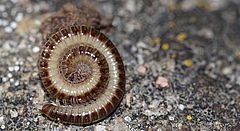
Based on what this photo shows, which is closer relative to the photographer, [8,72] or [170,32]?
[8,72]

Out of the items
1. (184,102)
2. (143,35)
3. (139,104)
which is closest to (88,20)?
(143,35)

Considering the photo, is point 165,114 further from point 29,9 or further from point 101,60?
point 29,9

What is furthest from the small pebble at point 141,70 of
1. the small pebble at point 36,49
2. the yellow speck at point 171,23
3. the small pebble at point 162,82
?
the small pebble at point 36,49

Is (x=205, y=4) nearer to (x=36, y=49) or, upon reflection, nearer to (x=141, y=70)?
(x=141, y=70)

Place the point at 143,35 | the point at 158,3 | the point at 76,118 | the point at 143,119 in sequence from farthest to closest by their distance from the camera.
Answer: the point at 158,3, the point at 143,35, the point at 143,119, the point at 76,118

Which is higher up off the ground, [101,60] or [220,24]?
[220,24]

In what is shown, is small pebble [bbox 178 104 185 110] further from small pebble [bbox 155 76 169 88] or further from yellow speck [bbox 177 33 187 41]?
yellow speck [bbox 177 33 187 41]

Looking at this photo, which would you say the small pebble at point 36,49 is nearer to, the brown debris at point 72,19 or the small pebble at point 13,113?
the brown debris at point 72,19

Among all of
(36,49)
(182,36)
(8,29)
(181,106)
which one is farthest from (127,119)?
(8,29)
